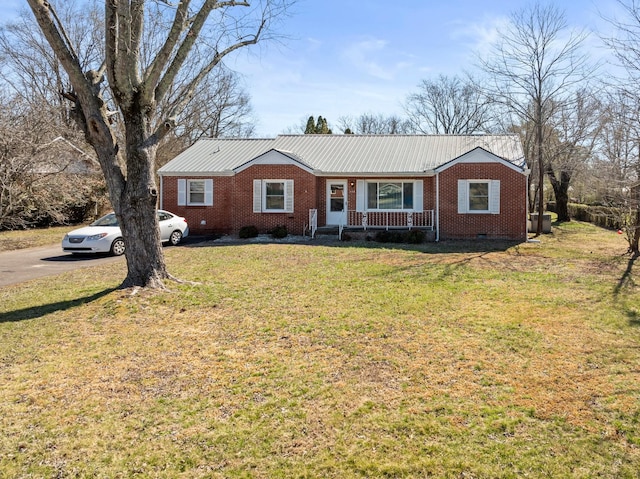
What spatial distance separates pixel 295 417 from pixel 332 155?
19046 millimetres

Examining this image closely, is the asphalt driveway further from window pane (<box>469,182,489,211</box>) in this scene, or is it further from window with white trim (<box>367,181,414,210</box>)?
window pane (<box>469,182,489,211</box>)

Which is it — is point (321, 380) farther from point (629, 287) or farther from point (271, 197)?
point (271, 197)

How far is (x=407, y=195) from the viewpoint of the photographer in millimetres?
20266

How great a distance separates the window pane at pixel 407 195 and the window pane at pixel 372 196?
123 cm

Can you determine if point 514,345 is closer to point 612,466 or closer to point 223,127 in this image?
point 612,466

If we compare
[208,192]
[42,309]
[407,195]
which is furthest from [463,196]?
[42,309]

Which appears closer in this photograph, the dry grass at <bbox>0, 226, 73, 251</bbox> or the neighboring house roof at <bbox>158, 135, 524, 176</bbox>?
the dry grass at <bbox>0, 226, 73, 251</bbox>

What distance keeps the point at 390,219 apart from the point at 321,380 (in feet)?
51.1

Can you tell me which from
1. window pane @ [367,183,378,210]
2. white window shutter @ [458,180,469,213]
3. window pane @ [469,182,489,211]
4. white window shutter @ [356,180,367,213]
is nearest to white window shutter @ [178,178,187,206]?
white window shutter @ [356,180,367,213]

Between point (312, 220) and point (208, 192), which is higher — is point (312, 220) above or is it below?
below

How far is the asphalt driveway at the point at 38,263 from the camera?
11.3 meters

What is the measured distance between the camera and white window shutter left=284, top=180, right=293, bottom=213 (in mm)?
19906

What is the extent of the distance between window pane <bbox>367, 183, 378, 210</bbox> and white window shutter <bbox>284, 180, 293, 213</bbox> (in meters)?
3.52

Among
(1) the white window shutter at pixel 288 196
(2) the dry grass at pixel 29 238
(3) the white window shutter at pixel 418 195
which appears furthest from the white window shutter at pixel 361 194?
(2) the dry grass at pixel 29 238
